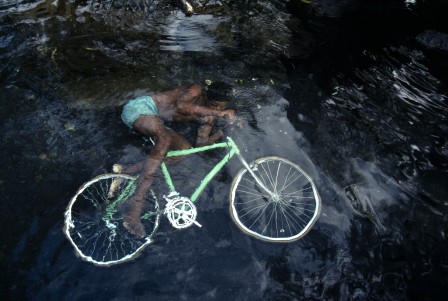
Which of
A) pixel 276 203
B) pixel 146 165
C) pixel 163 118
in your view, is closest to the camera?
pixel 146 165

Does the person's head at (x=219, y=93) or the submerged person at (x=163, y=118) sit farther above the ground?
the person's head at (x=219, y=93)

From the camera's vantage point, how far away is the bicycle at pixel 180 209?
16.1 ft

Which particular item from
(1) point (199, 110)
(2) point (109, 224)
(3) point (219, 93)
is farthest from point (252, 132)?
(2) point (109, 224)

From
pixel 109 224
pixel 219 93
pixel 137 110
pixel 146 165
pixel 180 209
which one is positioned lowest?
pixel 109 224

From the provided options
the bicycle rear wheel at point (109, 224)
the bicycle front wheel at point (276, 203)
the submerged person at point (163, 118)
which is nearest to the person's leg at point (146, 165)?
the submerged person at point (163, 118)

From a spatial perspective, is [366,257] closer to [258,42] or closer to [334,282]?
[334,282]

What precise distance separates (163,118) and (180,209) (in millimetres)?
2138

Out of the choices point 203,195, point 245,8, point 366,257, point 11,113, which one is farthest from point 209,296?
point 245,8

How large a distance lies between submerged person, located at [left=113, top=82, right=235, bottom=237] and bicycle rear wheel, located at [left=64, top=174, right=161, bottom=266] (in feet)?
0.43

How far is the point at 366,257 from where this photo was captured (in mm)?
5117

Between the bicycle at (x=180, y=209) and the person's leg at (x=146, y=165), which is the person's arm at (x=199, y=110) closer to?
the person's leg at (x=146, y=165)

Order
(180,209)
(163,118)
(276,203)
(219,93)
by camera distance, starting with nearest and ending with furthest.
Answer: (180,209)
(276,203)
(219,93)
(163,118)

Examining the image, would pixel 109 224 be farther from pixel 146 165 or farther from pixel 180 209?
pixel 180 209

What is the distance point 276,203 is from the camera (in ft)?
17.7
